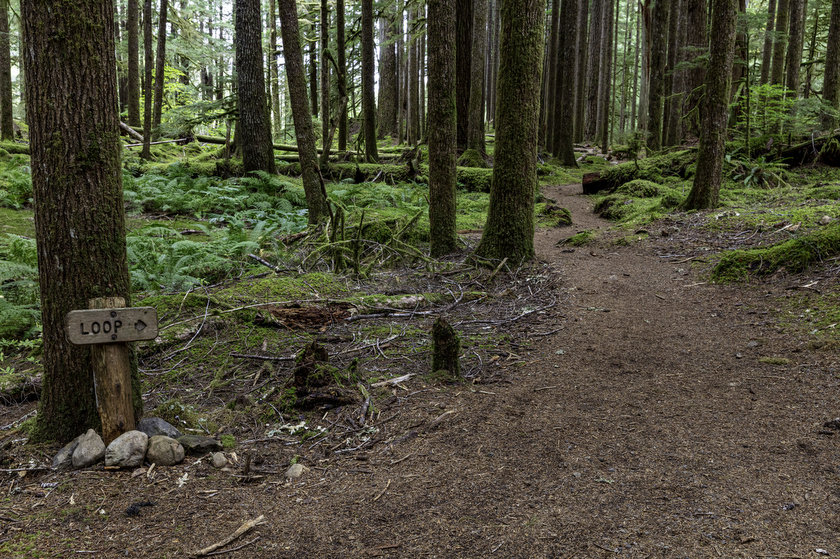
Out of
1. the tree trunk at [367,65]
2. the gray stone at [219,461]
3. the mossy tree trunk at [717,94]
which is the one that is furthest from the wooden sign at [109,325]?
the tree trunk at [367,65]

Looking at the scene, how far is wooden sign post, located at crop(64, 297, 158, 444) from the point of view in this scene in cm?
298

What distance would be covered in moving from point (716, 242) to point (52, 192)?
770 cm

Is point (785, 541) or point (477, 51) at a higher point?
point (477, 51)

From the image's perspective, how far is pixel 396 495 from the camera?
283 centimetres

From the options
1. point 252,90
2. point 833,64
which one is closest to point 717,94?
point 833,64

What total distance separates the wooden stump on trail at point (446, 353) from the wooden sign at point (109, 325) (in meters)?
2.09

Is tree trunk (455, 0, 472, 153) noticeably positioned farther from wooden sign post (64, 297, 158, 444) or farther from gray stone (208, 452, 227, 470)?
gray stone (208, 452, 227, 470)

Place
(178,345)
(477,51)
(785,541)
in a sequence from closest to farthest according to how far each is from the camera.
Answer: (785,541), (178,345), (477,51)

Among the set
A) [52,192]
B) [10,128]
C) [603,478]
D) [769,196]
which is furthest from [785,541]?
[10,128]

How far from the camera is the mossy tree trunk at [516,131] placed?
6520 millimetres

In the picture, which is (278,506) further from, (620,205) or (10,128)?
(10,128)

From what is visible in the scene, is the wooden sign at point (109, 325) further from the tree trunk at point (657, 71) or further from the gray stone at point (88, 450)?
the tree trunk at point (657, 71)

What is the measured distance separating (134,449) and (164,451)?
0.17 m

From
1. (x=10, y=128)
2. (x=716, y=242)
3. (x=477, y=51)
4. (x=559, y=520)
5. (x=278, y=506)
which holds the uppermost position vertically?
(x=477, y=51)
